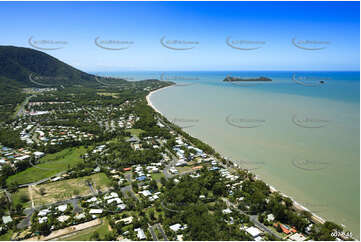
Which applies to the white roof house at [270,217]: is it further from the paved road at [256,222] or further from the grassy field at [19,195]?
the grassy field at [19,195]

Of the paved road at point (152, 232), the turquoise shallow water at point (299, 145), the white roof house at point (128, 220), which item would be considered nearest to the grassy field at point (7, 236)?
the white roof house at point (128, 220)

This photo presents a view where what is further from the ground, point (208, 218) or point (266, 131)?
point (266, 131)

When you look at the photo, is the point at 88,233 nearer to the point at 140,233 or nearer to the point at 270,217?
the point at 140,233

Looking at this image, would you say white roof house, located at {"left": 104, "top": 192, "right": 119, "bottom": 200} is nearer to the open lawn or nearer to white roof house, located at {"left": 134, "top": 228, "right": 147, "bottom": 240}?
the open lawn

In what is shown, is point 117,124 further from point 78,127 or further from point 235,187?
point 235,187

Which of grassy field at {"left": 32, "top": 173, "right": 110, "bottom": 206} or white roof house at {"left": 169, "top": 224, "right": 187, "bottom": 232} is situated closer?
white roof house at {"left": 169, "top": 224, "right": 187, "bottom": 232}

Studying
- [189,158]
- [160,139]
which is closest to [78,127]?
[160,139]

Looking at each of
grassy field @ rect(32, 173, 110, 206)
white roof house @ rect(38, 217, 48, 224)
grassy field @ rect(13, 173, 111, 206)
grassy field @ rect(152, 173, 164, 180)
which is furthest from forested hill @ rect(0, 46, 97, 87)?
white roof house @ rect(38, 217, 48, 224)
